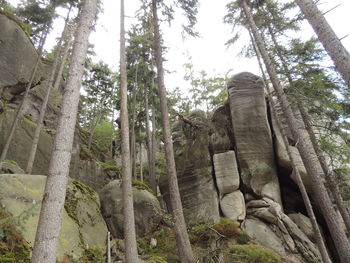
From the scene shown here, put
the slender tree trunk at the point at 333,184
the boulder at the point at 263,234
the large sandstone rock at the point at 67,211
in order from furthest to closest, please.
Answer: the boulder at the point at 263,234, the slender tree trunk at the point at 333,184, the large sandstone rock at the point at 67,211

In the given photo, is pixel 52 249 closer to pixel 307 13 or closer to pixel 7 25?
pixel 307 13

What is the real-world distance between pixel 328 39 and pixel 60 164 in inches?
256

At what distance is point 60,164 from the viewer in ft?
13.6

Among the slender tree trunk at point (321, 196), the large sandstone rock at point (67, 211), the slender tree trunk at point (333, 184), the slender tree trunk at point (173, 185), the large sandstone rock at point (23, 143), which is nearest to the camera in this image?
the large sandstone rock at point (67, 211)

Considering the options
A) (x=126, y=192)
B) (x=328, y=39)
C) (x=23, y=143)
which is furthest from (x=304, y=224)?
(x=23, y=143)

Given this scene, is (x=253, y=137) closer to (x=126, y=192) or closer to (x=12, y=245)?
(x=126, y=192)

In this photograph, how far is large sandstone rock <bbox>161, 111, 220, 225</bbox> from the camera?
1226 cm

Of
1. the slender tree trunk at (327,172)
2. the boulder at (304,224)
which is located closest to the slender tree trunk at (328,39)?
the slender tree trunk at (327,172)

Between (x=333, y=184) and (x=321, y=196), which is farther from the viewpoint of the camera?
(x=333, y=184)

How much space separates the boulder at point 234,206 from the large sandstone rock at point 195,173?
0.43 metres

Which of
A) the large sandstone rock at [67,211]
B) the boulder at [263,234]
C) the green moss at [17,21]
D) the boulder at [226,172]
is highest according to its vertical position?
the green moss at [17,21]

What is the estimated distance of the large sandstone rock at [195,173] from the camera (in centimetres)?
1226

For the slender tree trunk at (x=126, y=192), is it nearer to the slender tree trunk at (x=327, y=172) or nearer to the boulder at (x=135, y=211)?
the boulder at (x=135, y=211)

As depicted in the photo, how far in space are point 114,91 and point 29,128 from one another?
13328mm
